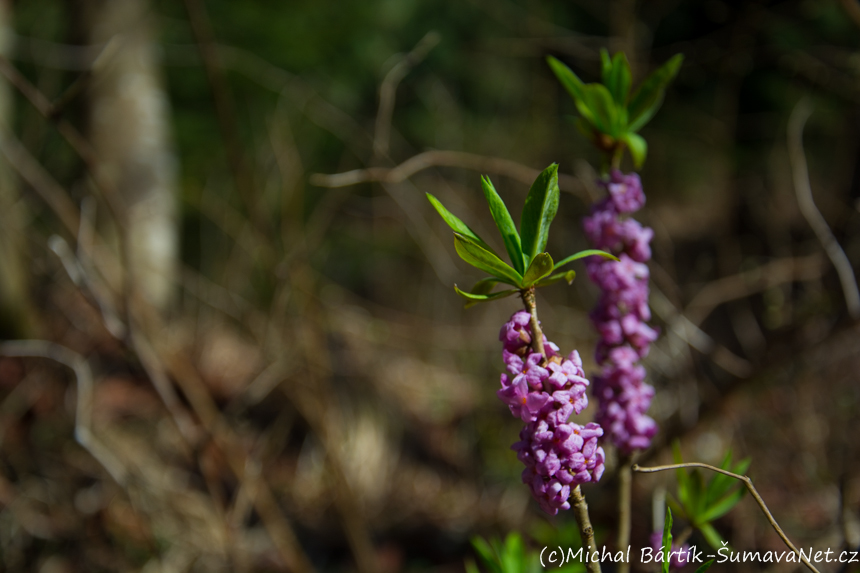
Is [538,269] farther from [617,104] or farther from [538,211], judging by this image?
[617,104]

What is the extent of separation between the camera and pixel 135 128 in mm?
4617

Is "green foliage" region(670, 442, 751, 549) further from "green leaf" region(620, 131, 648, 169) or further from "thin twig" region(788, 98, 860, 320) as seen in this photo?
"thin twig" region(788, 98, 860, 320)

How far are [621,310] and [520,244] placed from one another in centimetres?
24

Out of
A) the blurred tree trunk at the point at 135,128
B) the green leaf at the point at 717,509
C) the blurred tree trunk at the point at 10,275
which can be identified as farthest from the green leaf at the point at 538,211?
the blurred tree trunk at the point at 135,128

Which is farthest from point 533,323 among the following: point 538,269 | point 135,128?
point 135,128

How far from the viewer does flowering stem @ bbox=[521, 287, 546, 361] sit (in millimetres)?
662

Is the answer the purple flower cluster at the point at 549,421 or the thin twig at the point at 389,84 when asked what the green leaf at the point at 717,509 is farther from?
the thin twig at the point at 389,84

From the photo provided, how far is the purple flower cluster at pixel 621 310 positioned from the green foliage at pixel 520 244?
0.47 ft

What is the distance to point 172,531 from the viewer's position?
2.36 metres

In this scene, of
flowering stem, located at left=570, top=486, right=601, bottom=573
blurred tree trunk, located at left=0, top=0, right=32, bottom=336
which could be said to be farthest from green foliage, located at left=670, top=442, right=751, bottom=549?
blurred tree trunk, located at left=0, top=0, right=32, bottom=336

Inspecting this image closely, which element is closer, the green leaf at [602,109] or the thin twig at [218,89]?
the green leaf at [602,109]

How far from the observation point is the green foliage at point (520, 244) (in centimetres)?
64

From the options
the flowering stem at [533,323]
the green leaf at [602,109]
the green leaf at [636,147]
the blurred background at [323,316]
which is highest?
the green leaf at [602,109]

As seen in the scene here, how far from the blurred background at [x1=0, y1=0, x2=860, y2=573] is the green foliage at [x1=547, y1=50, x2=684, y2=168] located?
86 millimetres
